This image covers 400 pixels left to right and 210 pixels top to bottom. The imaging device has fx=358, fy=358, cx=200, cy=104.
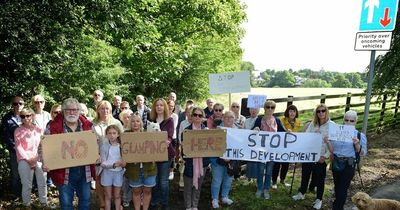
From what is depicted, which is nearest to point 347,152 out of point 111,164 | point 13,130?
point 111,164

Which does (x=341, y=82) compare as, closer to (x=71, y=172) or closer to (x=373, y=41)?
(x=373, y=41)

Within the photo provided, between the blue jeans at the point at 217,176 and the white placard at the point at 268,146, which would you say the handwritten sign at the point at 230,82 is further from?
the blue jeans at the point at 217,176

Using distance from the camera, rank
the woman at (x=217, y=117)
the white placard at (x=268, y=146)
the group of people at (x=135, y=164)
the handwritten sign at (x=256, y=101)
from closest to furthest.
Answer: the group of people at (x=135, y=164) → the white placard at (x=268, y=146) → the woman at (x=217, y=117) → the handwritten sign at (x=256, y=101)

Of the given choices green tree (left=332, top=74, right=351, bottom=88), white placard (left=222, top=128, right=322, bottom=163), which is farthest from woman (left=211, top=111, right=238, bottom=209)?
green tree (left=332, top=74, right=351, bottom=88)

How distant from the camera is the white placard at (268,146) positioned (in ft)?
22.0

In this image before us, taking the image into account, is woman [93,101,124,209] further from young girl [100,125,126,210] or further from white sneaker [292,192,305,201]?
white sneaker [292,192,305,201]

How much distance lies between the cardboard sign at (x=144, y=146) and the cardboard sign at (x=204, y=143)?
0.43m

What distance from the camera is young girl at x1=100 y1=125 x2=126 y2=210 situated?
5.57 m

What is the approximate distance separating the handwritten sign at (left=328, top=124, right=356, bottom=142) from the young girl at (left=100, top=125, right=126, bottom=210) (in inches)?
135

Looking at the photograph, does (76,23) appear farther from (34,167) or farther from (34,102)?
(34,167)

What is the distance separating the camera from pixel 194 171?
6.14 m

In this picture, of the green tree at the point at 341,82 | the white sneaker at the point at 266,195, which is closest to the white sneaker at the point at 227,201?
the white sneaker at the point at 266,195

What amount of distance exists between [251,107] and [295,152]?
1.30 m

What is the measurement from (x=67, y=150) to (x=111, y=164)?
75 centimetres
